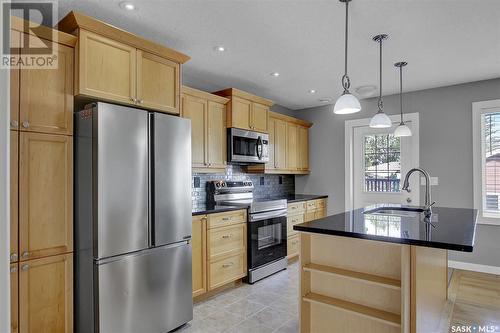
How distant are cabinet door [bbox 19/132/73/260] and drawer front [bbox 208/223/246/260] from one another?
1370mm

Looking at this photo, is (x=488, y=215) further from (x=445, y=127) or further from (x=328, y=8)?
(x=328, y=8)

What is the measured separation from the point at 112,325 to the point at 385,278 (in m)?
1.82

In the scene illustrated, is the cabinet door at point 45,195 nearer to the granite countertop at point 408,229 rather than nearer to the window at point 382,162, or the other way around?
the granite countertop at point 408,229

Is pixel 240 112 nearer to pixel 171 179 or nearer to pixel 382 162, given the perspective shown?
pixel 171 179

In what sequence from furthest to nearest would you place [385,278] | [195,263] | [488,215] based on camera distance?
[488,215]
[195,263]
[385,278]

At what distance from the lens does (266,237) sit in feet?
12.5

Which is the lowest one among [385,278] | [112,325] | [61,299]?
[112,325]

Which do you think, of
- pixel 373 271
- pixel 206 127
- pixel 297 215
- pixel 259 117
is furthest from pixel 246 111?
pixel 373 271

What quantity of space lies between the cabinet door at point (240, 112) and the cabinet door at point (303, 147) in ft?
4.92

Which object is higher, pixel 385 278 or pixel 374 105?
pixel 374 105

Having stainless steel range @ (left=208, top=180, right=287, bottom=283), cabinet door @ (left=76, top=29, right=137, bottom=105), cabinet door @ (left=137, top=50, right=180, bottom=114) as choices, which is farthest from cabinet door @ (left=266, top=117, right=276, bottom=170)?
cabinet door @ (left=76, top=29, right=137, bottom=105)

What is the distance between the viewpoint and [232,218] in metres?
3.38

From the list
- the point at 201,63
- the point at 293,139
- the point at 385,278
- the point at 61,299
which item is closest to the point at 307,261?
the point at 385,278

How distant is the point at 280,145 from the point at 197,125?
1.73 metres
